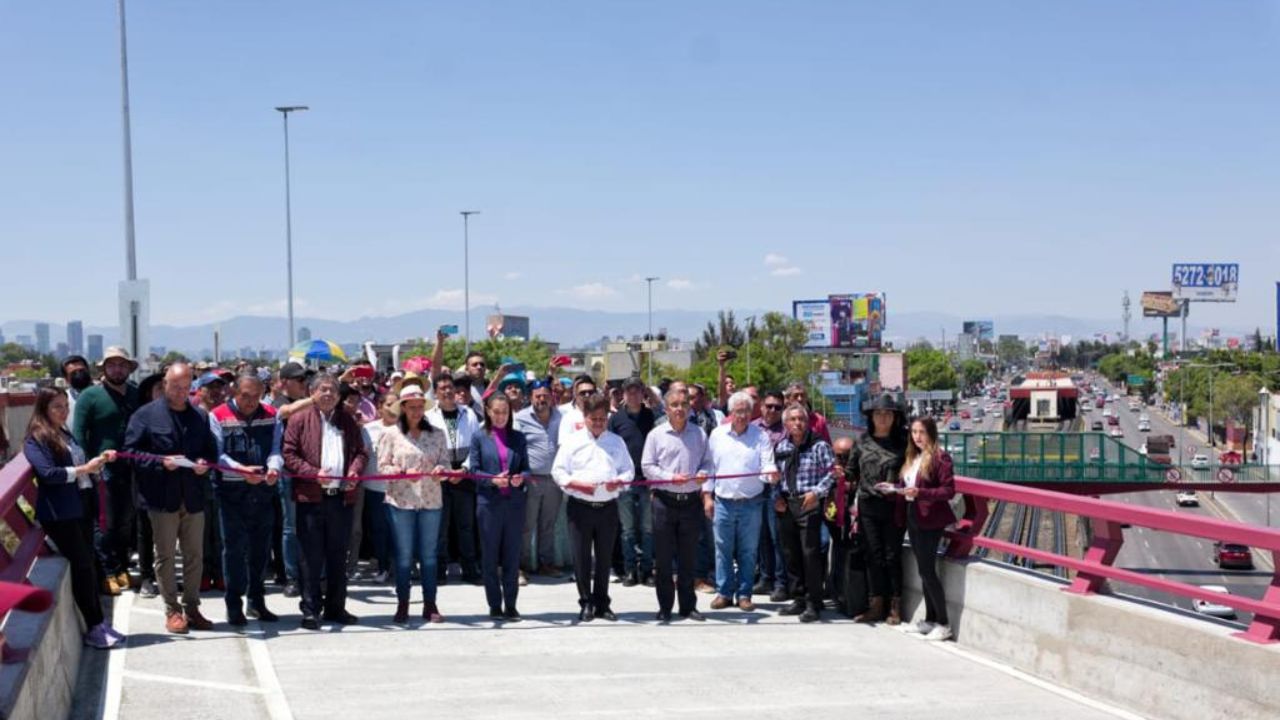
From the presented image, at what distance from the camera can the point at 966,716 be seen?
7.66 m

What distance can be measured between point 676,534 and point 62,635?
196 inches

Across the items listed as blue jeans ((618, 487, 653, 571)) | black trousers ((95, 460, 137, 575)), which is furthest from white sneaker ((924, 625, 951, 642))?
black trousers ((95, 460, 137, 575))

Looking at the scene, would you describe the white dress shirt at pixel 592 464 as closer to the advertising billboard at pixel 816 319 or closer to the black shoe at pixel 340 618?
the black shoe at pixel 340 618

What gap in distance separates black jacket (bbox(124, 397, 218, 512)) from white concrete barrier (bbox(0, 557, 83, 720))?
0.88 m

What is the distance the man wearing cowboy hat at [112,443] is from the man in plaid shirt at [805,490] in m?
5.45

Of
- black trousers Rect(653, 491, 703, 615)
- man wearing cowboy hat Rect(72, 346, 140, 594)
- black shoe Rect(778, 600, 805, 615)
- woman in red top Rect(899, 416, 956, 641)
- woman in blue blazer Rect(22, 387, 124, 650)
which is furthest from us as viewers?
black shoe Rect(778, 600, 805, 615)

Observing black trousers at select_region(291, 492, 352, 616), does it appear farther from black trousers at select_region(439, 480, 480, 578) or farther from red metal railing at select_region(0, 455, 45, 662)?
black trousers at select_region(439, 480, 480, 578)

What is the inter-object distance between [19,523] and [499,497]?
12.0 feet

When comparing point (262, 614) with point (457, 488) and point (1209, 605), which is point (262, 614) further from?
point (1209, 605)

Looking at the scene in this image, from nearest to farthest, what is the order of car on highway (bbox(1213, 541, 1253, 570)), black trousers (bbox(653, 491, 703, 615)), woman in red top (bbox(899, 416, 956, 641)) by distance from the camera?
woman in red top (bbox(899, 416, 956, 641)) < black trousers (bbox(653, 491, 703, 615)) < car on highway (bbox(1213, 541, 1253, 570))

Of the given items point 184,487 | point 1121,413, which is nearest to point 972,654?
point 184,487

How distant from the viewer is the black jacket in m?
9.03

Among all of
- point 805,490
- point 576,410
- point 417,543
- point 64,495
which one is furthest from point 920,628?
point 64,495

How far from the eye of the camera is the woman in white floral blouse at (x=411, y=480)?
392 inches
